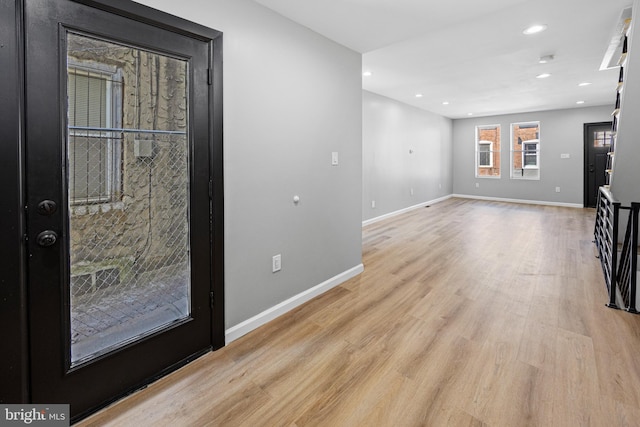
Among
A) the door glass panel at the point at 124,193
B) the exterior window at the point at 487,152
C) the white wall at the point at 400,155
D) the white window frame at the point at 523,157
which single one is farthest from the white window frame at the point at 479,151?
the door glass panel at the point at 124,193

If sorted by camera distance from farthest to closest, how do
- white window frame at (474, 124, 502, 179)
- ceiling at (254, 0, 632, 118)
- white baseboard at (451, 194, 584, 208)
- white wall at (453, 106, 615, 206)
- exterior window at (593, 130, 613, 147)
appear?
white window frame at (474, 124, 502, 179) → white baseboard at (451, 194, 584, 208) → white wall at (453, 106, 615, 206) → exterior window at (593, 130, 613, 147) → ceiling at (254, 0, 632, 118)

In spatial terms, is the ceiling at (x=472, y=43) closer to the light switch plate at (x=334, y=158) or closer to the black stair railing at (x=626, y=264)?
the light switch plate at (x=334, y=158)

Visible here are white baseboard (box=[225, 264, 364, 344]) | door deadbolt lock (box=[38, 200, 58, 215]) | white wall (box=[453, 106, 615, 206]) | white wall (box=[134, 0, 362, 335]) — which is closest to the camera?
door deadbolt lock (box=[38, 200, 58, 215])

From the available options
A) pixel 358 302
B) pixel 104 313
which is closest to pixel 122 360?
pixel 104 313

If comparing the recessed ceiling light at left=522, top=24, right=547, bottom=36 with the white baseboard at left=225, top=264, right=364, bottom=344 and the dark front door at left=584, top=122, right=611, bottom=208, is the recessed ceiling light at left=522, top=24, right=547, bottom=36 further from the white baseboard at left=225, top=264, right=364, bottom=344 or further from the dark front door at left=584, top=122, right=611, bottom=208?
the dark front door at left=584, top=122, right=611, bottom=208

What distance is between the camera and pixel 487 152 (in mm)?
9781

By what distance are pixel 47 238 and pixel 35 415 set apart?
0.78 meters

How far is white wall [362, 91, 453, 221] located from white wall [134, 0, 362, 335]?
9.55 ft

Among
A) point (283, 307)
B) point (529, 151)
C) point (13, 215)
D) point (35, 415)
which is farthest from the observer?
point (529, 151)

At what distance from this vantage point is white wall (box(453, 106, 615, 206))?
315 inches

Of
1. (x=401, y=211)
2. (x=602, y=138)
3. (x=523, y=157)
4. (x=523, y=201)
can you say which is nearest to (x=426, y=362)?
(x=401, y=211)

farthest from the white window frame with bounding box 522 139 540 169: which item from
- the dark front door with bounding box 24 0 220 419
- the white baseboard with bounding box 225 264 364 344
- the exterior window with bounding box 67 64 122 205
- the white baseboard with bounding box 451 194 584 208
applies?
the exterior window with bounding box 67 64 122 205

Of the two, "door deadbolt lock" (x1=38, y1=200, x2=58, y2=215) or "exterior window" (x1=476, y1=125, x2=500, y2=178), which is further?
"exterior window" (x1=476, y1=125, x2=500, y2=178)

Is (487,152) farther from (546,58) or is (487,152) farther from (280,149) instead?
(280,149)
